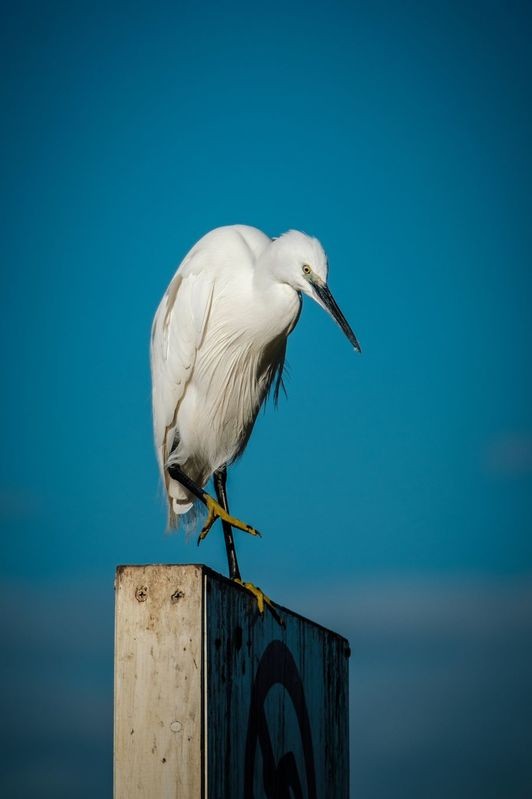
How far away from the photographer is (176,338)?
5824 millimetres

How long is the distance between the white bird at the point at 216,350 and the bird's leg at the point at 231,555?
0.01 m

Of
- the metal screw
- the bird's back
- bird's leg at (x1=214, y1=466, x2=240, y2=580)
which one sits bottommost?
the metal screw

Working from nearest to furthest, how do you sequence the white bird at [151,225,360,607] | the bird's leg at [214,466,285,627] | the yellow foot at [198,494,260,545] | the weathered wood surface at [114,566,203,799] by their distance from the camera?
the weathered wood surface at [114,566,203,799] < the bird's leg at [214,466,285,627] < the yellow foot at [198,494,260,545] < the white bird at [151,225,360,607]

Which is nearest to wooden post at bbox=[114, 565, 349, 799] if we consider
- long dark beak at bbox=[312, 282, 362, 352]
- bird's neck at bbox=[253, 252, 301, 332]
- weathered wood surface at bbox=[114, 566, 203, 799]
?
weathered wood surface at bbox=[114, 566, 203, 799]

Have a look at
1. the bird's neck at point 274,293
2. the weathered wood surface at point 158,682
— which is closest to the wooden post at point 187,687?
the weathered wood surface at point 158,682

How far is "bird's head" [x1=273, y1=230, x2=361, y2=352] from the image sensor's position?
5.29 metres

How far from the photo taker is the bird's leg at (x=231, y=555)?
3.78 m

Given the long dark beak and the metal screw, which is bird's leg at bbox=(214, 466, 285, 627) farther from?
the long dark beak

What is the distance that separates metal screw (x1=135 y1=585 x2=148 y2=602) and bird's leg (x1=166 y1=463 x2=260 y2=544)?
212 centimetres

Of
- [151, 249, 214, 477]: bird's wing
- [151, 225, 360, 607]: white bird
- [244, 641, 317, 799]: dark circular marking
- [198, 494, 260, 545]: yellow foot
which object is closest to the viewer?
[244, 641, 317, 799]: dark circular marking

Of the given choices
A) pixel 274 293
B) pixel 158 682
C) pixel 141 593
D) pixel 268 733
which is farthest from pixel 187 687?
pixel 274 293

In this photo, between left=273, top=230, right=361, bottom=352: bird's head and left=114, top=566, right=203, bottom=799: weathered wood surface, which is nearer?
left=114, top=566, right=203, bottom=799: weathered wood surface

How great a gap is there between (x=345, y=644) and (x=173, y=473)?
1326 mm

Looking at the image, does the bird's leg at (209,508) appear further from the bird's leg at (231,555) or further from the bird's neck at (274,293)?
the bird's neck at (274,293)
